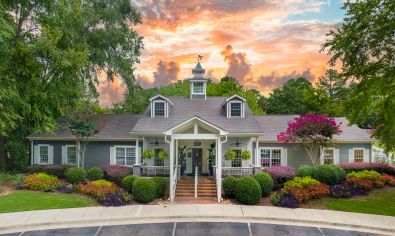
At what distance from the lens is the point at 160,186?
70.1ft

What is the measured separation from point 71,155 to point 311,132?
1917 centimetres

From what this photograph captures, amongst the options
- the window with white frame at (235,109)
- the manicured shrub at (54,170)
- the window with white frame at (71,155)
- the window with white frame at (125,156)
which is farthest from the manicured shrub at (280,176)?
the window with white frame at (71,155)


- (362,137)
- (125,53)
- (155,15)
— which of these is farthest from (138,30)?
(362,137)

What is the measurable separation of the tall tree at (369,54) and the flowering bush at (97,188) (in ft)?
51.3

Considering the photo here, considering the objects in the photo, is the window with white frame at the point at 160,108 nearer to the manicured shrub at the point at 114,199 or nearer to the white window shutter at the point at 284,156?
the manicured shrub at the point at 114,199

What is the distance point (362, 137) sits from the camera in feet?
92.5

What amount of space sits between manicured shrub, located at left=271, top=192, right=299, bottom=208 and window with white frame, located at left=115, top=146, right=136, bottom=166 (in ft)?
39.8

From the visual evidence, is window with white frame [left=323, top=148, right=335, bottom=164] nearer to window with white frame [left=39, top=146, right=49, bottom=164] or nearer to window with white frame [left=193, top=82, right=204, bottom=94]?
window with white frame [left=193, top=82, right=204, bottom=94]

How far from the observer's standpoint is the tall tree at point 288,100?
181ft

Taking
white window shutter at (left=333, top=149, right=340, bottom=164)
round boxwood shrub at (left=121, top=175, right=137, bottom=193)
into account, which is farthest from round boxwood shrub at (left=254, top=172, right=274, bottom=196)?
white window shutter at (left=333, top=149, right=340, bottom=164)

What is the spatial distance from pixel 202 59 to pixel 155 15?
5527mm

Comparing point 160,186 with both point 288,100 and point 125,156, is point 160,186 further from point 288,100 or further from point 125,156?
point 288,100

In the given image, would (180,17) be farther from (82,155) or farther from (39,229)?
(39,229)

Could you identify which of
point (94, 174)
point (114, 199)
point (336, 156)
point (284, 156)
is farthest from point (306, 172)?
point (94, 174)
